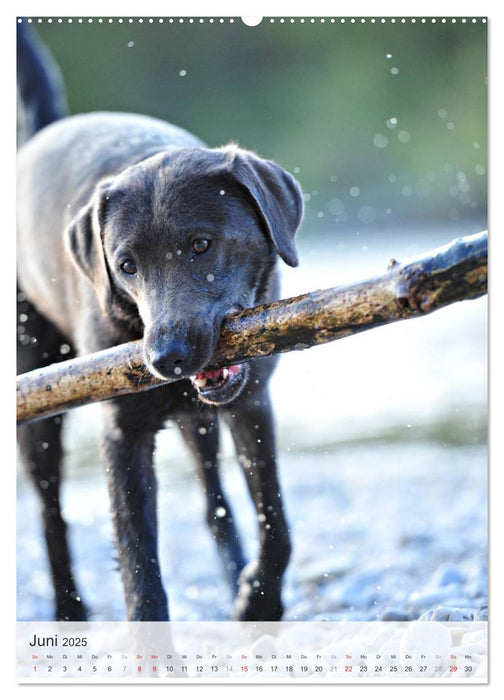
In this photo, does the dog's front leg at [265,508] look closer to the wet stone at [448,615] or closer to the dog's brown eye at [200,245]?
the wet stone at [448,615]

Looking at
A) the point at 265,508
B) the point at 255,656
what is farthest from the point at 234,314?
the point at 255,656

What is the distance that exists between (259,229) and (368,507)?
231 cm

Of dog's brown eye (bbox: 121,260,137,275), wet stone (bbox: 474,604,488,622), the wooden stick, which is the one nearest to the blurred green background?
dog's brown eye (bbox: 121,260,137,275)

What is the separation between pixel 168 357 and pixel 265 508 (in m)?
1.08

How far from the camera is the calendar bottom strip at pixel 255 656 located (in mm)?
2953

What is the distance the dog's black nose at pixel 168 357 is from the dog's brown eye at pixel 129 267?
390 mm

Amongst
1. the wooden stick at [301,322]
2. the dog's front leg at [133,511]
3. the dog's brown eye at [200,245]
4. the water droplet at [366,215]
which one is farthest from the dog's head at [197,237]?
the water droplet at [366,215]

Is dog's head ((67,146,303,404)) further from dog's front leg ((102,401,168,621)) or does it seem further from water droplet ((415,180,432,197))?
water droplet ((415,180,432,197))

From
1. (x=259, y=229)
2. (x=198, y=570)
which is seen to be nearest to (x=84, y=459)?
(x=198, y=570)

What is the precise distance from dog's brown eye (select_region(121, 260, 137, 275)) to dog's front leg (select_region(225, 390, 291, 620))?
2.41 ft

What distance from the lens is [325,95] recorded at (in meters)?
4.00

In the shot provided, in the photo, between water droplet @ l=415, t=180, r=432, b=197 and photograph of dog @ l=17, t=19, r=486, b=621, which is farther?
water droplet @ l=415, t=180, r=432, b=197

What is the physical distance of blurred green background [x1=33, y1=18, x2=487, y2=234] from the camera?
3176 millimetres
